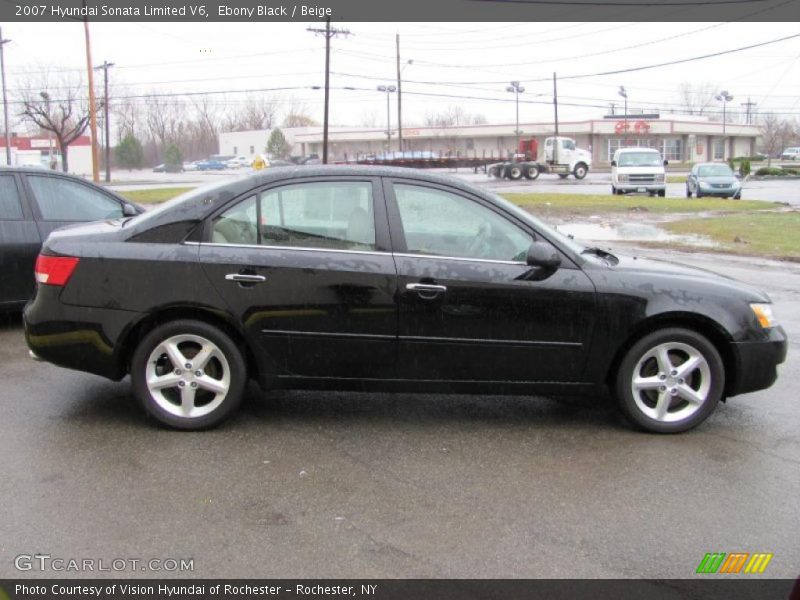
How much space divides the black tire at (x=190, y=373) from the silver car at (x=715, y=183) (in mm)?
28286

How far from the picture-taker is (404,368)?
468cm

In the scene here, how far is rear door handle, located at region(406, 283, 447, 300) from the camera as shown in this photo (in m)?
4.59

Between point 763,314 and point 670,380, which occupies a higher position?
point 763,314

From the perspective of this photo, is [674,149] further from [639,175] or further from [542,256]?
[542,256]

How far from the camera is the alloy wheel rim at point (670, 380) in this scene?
4742 millimetres

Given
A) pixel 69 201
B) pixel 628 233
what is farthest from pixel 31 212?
pixel 628 233

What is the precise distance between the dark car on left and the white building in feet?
223

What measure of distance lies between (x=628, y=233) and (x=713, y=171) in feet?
48.7

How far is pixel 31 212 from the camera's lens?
23.4ft

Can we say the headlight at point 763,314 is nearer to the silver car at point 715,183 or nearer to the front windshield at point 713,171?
the silver car at point 715,183

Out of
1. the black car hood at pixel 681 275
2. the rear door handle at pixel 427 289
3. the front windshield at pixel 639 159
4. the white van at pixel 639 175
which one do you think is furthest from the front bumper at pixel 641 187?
the rear door handle at pixel 427 289

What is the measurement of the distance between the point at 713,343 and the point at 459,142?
281ft

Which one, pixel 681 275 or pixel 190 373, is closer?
pixel 190 373
